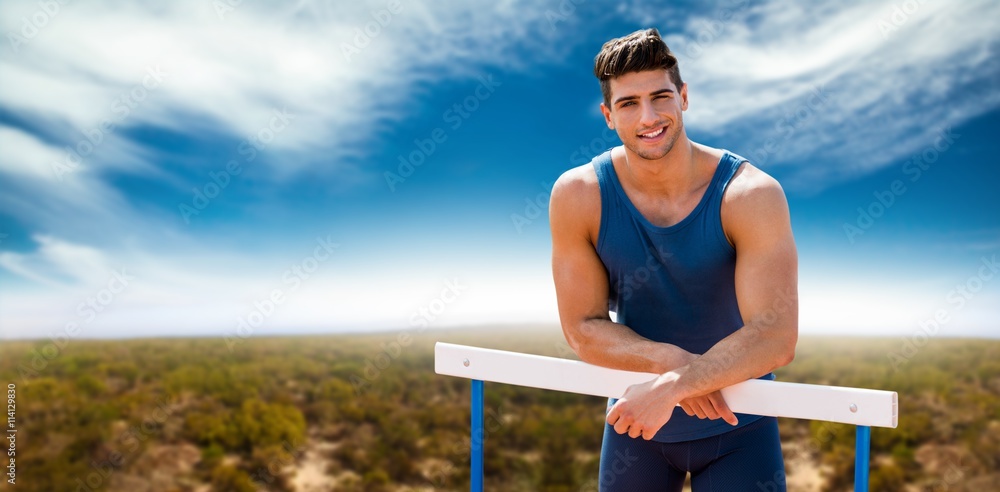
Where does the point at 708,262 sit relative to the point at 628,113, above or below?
below

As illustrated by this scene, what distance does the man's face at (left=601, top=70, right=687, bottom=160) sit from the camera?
5.74ft

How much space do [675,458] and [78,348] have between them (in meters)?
21.6

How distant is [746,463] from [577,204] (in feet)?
2.53

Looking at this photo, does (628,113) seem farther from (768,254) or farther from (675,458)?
(675,458)

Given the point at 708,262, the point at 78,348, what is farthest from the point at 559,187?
the point at 78,348

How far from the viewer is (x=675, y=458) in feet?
5.75

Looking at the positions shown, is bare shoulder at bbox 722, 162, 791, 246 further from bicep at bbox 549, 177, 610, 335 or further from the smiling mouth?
bicep at bbox 549, 177, 610, 335

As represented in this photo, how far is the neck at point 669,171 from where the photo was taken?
5.79 feet

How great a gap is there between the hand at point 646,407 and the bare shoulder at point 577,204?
511 millimetres

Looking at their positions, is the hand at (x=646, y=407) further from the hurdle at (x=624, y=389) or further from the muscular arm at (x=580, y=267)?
the muscular arm at (x=580, y=267)

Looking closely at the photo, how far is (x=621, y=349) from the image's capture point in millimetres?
1655

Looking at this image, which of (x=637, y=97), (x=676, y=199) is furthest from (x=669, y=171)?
(x=637, y=97)

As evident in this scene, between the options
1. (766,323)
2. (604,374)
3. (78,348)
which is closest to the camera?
(604,374)
